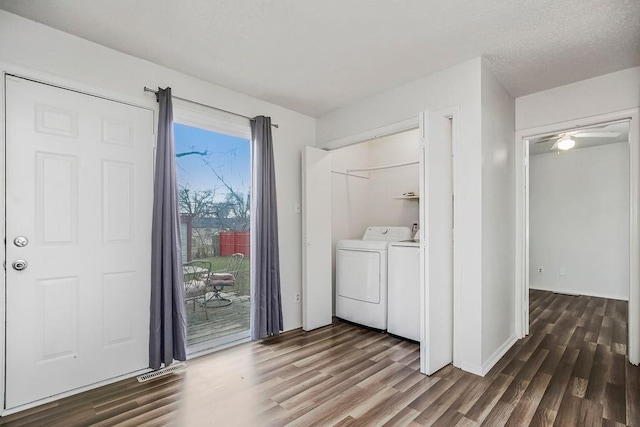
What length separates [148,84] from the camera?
2633mm

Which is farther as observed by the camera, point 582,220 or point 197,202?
point 582,220

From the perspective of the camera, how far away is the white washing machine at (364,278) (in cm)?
353

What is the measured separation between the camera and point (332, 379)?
2.46 m

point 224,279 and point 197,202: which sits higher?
point 197,202

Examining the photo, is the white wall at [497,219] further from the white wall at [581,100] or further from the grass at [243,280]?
the grass at [243,280]

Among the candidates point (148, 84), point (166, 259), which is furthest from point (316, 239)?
point (148, 84)

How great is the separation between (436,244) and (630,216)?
1.78 meters

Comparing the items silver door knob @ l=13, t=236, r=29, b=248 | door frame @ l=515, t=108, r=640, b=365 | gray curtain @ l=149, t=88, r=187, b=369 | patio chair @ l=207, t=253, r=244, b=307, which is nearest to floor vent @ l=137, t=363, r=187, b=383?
gray curtain @ l=149, t=88, r=187, b=369

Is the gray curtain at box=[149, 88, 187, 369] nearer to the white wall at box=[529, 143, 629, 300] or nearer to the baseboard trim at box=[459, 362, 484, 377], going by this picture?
the baseboard trim at box=[459, 362, 484, 377]

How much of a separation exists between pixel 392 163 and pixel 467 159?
1861 mm

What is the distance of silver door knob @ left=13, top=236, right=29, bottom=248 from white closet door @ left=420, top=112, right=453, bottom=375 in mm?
2890

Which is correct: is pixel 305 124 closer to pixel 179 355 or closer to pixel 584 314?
pixel 179 355

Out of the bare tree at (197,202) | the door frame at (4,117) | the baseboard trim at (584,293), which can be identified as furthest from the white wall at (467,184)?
the baseboard trim at (584,293)

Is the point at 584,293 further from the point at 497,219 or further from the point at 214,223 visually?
the point at 214,223
